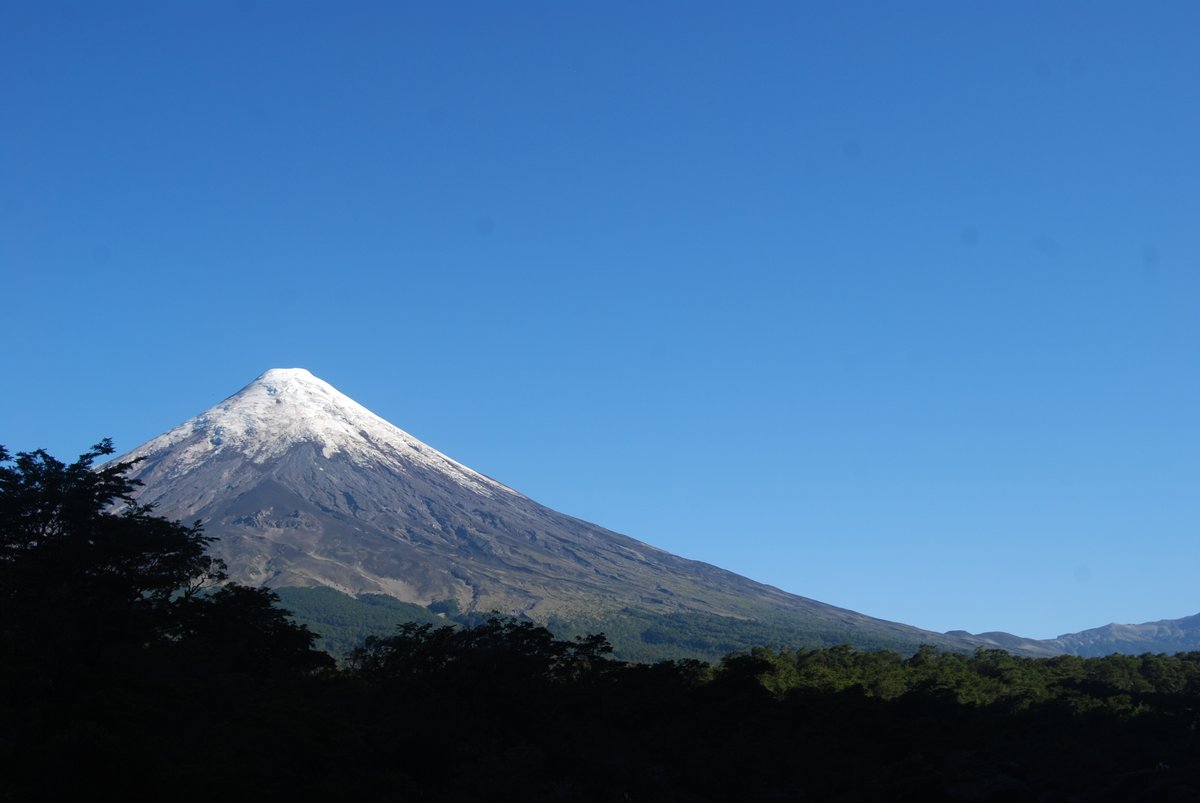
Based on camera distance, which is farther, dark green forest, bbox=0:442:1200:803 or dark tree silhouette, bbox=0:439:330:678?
dark tree silhouette, bbox=0:439:330:678

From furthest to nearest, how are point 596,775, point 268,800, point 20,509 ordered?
point 20,509, point 596,775, point 268,800

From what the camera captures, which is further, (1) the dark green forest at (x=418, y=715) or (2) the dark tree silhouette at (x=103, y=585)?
(2) the dark tree silhouette at (x=103, y=585)

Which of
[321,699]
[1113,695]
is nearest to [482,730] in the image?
[321,699]

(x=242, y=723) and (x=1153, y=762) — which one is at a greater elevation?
(x=1153, y=762)

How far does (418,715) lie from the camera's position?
34.6 metres

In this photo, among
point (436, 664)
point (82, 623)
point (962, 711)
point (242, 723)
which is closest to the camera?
point (242, 723)

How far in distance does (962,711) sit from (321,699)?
3195 cm

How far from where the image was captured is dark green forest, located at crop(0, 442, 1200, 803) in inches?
921

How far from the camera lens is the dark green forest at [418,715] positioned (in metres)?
23.4

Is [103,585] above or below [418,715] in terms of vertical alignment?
above

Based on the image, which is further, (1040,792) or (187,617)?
(187,617)

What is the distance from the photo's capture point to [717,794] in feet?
114

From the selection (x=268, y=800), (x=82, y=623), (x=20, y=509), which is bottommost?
(x=268, y=800)

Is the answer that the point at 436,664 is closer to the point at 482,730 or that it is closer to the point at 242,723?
the point at 482,730
